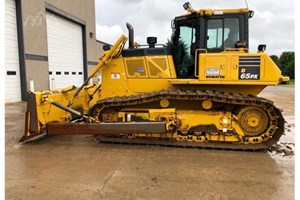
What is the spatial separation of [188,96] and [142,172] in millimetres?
1975

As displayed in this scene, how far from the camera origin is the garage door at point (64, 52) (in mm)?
16484

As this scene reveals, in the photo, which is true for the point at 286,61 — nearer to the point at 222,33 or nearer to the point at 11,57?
the point at 11,57

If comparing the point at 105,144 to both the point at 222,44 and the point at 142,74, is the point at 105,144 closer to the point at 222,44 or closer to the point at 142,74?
the point at 142,74

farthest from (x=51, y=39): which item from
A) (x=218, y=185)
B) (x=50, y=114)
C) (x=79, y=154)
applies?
(x=218, y=185)

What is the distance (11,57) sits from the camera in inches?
516

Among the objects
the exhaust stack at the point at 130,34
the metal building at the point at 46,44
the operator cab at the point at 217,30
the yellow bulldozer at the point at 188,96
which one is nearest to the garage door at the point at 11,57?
the metal building at the point at 46,44

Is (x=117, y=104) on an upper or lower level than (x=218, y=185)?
upper

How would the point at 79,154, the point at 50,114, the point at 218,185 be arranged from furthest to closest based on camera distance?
the point at 50,114 < the point at 79,154 < the point at 218,185

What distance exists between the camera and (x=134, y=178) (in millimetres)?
4195

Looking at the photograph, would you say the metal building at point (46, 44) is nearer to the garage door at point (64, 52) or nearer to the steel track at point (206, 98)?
the garage door at point (64, 52)

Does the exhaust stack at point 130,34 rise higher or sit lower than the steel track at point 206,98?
higher

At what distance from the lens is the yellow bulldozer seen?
568cm

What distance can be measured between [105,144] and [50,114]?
4.74ft

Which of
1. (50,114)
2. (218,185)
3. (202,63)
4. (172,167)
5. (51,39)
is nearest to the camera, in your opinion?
(218,185)
